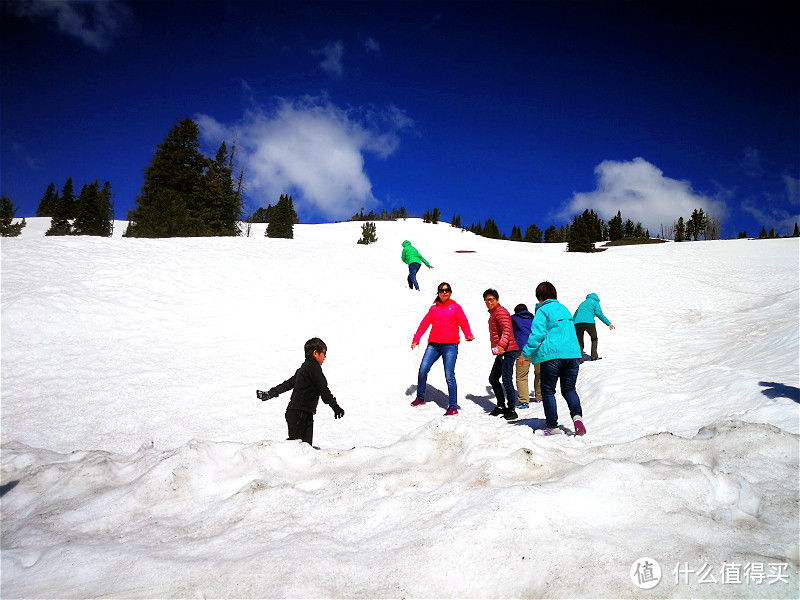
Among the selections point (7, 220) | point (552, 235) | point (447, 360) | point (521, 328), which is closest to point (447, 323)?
point (447, 360)

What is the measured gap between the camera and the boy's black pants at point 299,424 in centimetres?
486

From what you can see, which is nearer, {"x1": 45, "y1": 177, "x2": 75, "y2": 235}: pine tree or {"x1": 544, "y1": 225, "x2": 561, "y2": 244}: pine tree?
{"x1": 45, "y1": 177, "x2": 75, "y2": 235}: pine tree

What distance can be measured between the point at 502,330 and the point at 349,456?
4140 millimetres

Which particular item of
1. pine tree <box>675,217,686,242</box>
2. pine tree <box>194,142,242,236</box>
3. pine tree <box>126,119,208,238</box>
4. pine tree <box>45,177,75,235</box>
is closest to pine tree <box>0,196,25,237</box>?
pine tree <box>45,177,75,235</box>

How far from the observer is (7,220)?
4669cm

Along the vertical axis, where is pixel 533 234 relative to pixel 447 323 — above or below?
above

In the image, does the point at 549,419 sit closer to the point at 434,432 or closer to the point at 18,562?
the point at 434,432

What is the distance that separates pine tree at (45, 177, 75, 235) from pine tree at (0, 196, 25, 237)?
4.75m

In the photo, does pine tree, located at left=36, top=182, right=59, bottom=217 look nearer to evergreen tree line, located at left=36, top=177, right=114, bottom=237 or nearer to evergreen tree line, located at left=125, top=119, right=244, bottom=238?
evergreen tree line, located at left=36, top=177, right=114, bottom=237

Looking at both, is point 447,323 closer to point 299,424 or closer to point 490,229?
point 299,424

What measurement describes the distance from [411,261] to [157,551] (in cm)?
1379

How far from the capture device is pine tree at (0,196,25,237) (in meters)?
45.8

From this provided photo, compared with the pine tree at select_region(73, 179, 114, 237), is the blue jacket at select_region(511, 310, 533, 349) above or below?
below

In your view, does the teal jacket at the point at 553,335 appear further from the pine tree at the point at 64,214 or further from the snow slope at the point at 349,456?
the pine tree at the point at 64,214
